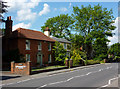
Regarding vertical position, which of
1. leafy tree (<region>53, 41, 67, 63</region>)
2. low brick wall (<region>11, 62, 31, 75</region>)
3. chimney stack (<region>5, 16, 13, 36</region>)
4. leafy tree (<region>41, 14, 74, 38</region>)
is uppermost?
leafy tree (<region>41, 14, 74, 38</region>)

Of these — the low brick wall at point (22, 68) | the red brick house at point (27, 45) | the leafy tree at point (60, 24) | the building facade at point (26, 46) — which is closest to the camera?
the low brick wall at point (22, 68)

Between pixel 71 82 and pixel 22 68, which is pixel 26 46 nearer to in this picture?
pixel 22 68

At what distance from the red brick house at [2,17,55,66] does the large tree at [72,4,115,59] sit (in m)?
20.0

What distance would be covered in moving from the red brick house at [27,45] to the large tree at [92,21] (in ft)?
65.5

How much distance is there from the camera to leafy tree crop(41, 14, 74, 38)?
66125mm

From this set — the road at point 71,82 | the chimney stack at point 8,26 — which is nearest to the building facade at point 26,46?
Answer: the chimney stack at point 8,26

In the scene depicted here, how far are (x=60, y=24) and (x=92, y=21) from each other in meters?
17.4

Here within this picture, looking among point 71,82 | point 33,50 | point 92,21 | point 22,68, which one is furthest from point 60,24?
point 71,82

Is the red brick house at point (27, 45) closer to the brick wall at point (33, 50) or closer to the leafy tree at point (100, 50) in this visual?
the brick wall at point (33, 50)

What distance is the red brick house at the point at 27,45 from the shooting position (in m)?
30.3

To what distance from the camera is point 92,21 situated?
52.0 meters

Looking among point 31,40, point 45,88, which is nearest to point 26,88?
point 45,88

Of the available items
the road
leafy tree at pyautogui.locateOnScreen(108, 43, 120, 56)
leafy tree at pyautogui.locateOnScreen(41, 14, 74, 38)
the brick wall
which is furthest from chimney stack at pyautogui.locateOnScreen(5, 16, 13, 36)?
leafy tree at pyautogui.locateOnScreen(108, 43, 120, 56)

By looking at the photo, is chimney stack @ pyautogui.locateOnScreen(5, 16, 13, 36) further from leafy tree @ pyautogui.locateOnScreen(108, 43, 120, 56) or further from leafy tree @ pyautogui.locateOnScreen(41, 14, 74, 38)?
leafy tree @ pyautogui.locateOnScreen(108, 43, 120, 56)
